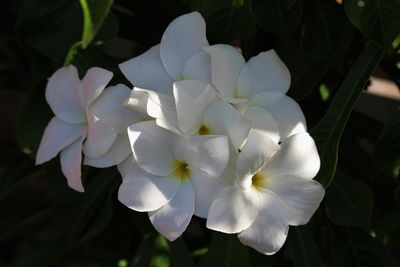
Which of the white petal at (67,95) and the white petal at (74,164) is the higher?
the white petal at (67,95)

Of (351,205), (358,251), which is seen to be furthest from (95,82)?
(358,251)

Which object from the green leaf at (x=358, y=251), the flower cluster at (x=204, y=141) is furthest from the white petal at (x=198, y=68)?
the green leaf at (x=358, y=251)

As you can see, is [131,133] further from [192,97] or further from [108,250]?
[108,250]

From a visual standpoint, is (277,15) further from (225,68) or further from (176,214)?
(176,214)

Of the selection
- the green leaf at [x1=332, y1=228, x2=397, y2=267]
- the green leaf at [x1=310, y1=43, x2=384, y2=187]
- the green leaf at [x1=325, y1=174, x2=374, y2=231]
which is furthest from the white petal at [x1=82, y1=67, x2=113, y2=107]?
the green leaf at [x1=332, y1=228, x2=397, y2=267]

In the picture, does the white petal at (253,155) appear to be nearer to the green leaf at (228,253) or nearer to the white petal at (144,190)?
the white petal at (144,190)

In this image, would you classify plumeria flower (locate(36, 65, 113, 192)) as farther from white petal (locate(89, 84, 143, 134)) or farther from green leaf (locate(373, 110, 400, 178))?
green leaf (locate(373, 110, 400, 178))

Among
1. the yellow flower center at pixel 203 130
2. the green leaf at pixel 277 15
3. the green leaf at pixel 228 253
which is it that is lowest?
the green leaf at pixel 228 253
